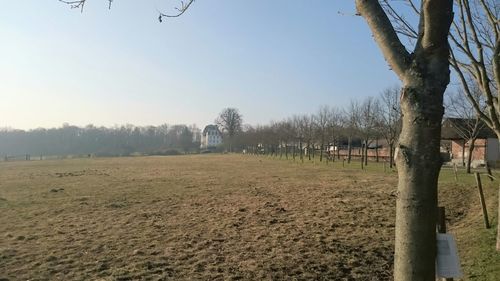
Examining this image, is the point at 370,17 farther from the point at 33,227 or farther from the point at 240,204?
the point at 240,204

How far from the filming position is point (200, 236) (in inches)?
511

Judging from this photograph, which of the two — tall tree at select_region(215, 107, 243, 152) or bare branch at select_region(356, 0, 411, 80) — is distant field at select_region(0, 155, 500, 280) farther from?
tall tree at select_region(215, 107, 243, 152)

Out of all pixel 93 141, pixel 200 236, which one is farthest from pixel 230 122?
pixel 200 236

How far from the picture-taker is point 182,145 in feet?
524

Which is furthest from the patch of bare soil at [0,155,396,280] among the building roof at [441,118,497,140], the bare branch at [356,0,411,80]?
the building roof at [441,118,497,140]

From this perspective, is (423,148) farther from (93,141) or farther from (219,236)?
(93,141)

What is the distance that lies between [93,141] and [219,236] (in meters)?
161

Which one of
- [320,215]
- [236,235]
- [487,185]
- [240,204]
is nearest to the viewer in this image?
[236,235]

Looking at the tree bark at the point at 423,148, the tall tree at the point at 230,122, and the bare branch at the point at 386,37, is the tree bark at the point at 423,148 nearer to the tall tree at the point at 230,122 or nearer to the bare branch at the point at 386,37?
the bare branch at the point at 386,37

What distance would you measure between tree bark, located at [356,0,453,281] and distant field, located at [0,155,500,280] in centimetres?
633

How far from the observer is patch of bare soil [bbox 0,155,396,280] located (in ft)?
31.6

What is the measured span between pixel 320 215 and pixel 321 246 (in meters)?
4.63

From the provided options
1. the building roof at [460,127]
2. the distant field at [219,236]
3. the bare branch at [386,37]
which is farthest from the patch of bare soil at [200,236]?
the building roof at [460,127]

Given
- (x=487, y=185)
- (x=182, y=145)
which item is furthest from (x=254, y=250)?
(x=182, y=145)
